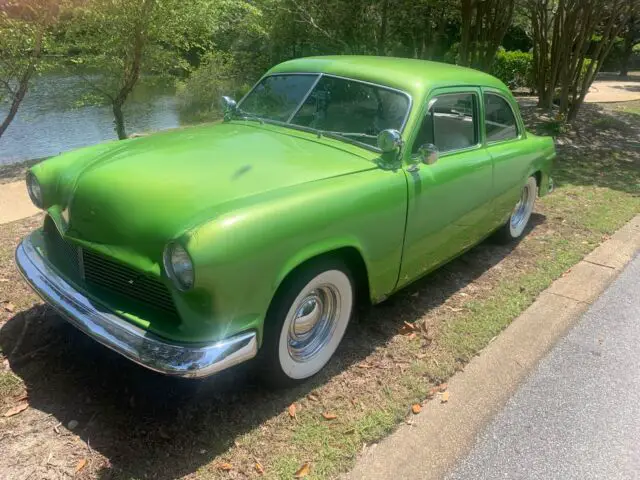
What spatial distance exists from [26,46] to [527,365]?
8.31 meters

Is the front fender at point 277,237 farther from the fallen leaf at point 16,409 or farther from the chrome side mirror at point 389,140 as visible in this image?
the fallen leaf at point 16,409

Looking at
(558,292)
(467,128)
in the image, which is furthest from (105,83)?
(558,292)

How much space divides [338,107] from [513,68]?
18.6 metres

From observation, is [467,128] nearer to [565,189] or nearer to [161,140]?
[161,140]

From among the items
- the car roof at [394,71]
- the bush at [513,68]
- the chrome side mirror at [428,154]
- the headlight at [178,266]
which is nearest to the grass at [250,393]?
the headlight at [178,266]

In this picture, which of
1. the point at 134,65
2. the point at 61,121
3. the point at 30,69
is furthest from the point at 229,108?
the point at 61,121

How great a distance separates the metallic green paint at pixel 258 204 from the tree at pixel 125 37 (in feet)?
19.3

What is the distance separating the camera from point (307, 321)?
2955mm

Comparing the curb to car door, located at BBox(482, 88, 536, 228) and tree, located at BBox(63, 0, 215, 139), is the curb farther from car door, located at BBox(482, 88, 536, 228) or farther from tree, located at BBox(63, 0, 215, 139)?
tree, located at BBox(63, 0, 215, 139)

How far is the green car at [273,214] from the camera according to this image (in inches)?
92.3

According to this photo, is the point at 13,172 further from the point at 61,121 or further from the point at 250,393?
the point at 250,393

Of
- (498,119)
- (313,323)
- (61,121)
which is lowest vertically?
(61,121)

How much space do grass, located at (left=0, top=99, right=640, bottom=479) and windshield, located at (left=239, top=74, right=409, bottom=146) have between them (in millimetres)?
1282

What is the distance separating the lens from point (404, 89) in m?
3.48
